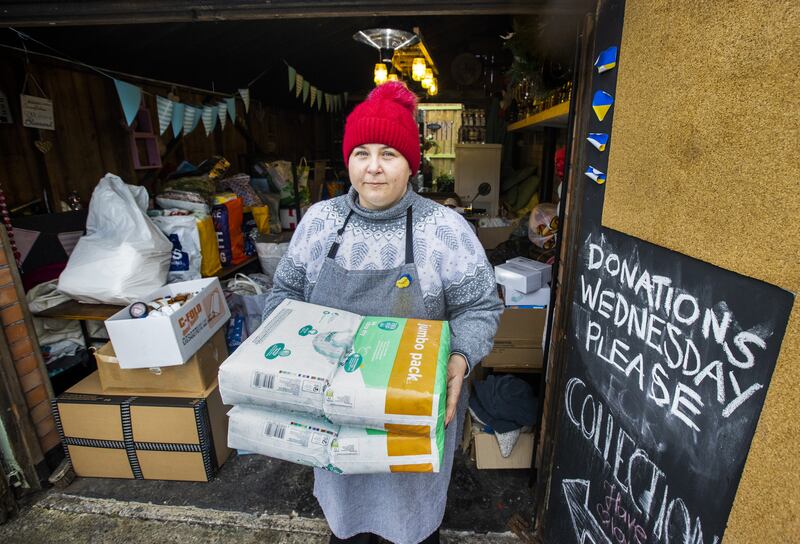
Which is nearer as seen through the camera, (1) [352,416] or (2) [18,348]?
(1) [352,416]

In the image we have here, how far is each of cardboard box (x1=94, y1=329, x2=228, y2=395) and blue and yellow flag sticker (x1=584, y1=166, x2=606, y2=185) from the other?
6.99 feet

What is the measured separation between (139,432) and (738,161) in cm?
286

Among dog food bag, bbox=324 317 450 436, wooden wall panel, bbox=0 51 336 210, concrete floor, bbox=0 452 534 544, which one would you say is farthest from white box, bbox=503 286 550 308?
wooden wall panel, bbox=0 51 336 210

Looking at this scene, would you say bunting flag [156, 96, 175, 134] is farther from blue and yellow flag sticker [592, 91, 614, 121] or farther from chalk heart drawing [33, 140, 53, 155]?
blue and yellow flag sticker [592, 91, 614, 121]

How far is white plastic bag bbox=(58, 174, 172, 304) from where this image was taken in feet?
8.87

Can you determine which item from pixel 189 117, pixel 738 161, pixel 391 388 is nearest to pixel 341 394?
pixel 391 388

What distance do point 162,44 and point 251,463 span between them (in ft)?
10.1

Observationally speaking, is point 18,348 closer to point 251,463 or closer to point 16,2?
point 251,463

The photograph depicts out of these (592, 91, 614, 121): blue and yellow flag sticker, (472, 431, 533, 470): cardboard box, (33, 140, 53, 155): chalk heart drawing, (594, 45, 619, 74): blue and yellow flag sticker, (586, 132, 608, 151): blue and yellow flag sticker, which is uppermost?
(594, 45, 619, 74): blue and yellow flag sticker

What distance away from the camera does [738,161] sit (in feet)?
2.90

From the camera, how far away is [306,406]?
1.09 m

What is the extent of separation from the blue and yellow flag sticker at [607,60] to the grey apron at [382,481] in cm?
78

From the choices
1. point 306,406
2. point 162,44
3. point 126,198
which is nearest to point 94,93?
point 162,44

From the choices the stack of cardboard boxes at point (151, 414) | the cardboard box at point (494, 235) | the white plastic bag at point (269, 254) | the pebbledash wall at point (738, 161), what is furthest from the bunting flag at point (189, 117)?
the pebbledash wall at point (738, 161)
